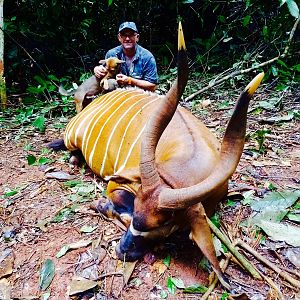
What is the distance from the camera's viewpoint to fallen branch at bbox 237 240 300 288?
2.22m

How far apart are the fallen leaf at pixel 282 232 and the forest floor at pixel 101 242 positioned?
0.02 metres

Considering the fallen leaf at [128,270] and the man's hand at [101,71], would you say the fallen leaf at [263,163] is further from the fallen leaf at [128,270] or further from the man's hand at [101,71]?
the man's hand at [101,71]

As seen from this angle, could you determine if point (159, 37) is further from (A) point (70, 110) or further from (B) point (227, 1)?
(A) point (70, 110)

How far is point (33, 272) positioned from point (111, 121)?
168 centimetres

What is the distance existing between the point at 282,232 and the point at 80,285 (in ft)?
4.46

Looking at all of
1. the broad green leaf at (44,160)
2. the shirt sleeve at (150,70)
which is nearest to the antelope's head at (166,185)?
the broad green leaf at (44,160)

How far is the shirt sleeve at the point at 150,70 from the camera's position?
5059mm

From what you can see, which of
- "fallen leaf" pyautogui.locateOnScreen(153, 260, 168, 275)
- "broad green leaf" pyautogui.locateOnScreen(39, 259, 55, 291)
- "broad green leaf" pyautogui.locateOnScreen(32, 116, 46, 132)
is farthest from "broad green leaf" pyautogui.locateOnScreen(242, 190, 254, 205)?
"broad green leaf" pyautogui.locateOnScreen(32, 116, 46, 132)

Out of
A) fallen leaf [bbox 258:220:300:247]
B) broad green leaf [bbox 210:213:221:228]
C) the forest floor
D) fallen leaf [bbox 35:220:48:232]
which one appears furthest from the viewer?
fallen leaf [bbox 35:220:48:232]

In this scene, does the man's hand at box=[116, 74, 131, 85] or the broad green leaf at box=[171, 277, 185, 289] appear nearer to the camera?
the broad green leaf at box=[171, 277, 185, 289]

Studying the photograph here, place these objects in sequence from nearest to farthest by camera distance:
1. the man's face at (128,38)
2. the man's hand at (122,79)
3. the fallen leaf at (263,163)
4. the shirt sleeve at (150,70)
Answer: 1. the fallen leaf at (263,163)
2. the man's hand at (122,79)
3. the man's face at (128,38)
4. the shirt sleeve at (150,70)

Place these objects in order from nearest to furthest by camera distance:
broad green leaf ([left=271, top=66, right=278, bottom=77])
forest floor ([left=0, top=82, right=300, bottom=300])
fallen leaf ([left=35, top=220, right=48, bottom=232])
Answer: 1. forest floor ([left=0, top=82, right=300, bottom=300])
2. fallen leaf ([left=35, top=220, right=48, bottom=232])
3. broad green leaf ([left=271, top=66, right=278, bottom=77])

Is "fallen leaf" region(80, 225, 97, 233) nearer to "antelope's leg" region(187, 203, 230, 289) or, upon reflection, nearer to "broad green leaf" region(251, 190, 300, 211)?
"antelope's leg" region(187, 203, 230, 289)

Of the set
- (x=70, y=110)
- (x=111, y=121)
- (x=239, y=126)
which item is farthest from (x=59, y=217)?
(x=70, y=110)
